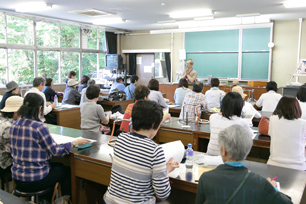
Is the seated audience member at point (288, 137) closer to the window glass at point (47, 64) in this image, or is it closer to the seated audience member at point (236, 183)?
the seated audience member at point (236, 183)

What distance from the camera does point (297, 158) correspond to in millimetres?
2533

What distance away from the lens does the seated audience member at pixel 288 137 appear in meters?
2.54

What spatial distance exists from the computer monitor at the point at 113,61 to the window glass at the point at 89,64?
0.47 m

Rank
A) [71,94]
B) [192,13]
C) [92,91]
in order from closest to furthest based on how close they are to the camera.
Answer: [92,91] → [71,94] → [192,13]

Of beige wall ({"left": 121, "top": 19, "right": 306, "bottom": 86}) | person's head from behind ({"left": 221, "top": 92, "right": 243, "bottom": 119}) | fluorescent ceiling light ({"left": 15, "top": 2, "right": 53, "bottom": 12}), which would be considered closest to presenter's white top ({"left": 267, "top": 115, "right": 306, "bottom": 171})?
person's head from behind ({"left": 221, "top": 92, "right": 243, "bottom": 119})

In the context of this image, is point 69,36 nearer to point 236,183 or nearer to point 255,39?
point 255,39

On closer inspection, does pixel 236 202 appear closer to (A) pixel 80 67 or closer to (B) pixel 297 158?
(B) pixel 297 158

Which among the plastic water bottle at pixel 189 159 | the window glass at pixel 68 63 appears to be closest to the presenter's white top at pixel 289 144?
the plastic water bottle at pixel 189 159

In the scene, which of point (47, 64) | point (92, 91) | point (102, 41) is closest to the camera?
point (92, 91)

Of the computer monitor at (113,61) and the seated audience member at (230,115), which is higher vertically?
the computer monitor at (113,61)

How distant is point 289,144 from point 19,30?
795cm

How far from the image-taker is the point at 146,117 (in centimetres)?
178

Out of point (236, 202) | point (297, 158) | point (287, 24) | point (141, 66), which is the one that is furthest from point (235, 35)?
point (236, 202)

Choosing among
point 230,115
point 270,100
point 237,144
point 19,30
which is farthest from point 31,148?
point 19,30
